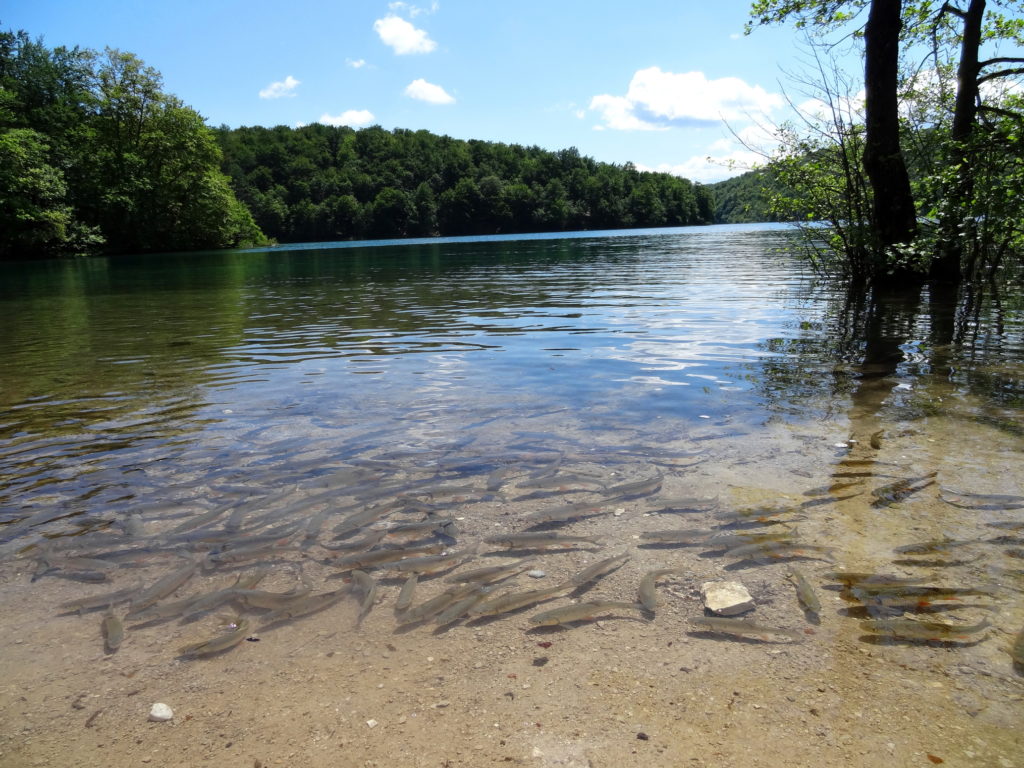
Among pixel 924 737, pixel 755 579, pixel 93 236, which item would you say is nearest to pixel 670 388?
pixel 755 579

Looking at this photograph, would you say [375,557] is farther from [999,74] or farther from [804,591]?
[999,74]

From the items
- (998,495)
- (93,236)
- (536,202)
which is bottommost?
(998,495)

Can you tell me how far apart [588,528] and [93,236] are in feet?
265

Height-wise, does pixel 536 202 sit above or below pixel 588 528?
above

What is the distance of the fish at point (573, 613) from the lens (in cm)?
345

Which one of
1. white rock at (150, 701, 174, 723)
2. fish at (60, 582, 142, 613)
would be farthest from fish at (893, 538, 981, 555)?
fish at (60, 582, 142, 613)

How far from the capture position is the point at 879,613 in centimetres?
330

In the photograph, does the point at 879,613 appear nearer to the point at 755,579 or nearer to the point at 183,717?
the point at 755,579

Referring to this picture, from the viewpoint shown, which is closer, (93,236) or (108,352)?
(108,352)

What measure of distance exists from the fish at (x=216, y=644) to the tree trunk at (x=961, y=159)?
13876 millimetres

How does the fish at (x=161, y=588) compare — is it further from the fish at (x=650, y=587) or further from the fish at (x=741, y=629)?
the fish at (x=741, y=629)

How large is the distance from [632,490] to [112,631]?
3.70m

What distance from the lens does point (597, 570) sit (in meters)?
3.93

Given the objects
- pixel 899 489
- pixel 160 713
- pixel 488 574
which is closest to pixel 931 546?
pixel 899 489
